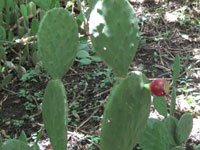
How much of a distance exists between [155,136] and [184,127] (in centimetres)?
15

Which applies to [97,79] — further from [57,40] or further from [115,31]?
[115,31]

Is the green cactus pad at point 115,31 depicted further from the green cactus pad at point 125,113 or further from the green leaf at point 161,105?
the green leaf at point 161,105

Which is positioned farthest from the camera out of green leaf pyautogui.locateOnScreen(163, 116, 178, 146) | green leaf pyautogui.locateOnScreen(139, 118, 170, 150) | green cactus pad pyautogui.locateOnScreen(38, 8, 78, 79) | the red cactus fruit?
green leaf pyautogui.locateOnScreen(163, 116, 178, 146)

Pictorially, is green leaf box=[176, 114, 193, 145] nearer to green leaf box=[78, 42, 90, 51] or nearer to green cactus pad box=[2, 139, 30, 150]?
green cactus pad box=[2, 139, 30, 150]

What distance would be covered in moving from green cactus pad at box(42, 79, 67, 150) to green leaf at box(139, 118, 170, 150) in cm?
38

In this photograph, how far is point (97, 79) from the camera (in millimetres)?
2309

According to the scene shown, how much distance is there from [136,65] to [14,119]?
38.1 inches

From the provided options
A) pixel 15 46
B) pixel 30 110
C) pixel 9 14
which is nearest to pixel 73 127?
pixel 30 110

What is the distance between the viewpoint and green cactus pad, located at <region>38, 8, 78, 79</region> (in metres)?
0.97

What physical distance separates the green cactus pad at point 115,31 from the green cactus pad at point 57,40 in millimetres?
125

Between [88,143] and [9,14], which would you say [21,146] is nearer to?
[88,143]

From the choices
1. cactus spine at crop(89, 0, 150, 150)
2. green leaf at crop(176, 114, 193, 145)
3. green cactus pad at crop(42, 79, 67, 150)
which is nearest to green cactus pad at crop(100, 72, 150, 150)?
cactus spine at crop(89, 0, 150, 150)

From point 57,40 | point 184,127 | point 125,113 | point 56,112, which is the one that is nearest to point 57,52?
point 57,40

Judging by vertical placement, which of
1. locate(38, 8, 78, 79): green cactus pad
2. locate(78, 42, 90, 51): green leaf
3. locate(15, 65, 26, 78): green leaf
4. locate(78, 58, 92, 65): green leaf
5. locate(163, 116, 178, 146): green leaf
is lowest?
locate(163, 116, 178, 146): green leaf
